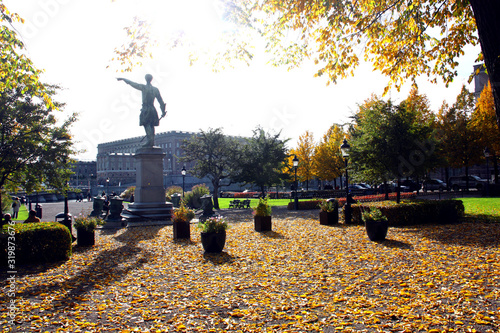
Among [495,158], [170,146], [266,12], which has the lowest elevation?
[495,158]

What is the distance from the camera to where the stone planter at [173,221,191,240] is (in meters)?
12.7

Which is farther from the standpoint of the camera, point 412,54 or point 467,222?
point 467,222

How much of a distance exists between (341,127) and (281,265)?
36.8 meters

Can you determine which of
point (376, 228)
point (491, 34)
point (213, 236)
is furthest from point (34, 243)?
point (491, 34)

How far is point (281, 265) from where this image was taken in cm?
830

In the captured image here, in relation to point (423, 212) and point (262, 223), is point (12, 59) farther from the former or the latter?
point (423, 212)

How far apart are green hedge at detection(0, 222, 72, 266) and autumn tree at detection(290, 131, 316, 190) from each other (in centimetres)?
3791

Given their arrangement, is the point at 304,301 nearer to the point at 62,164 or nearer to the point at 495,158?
the point at 62,164

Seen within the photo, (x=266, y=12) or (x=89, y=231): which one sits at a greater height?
(x=266, y=12)

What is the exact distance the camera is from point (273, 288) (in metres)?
6.47

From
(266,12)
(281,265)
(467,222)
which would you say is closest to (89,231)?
(281,265)

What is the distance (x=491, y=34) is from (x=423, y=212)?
1127cm

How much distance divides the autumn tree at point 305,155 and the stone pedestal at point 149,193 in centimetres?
2913

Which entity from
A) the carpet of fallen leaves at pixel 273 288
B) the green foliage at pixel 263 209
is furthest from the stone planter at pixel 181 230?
the green foliage at pixel 263 209
